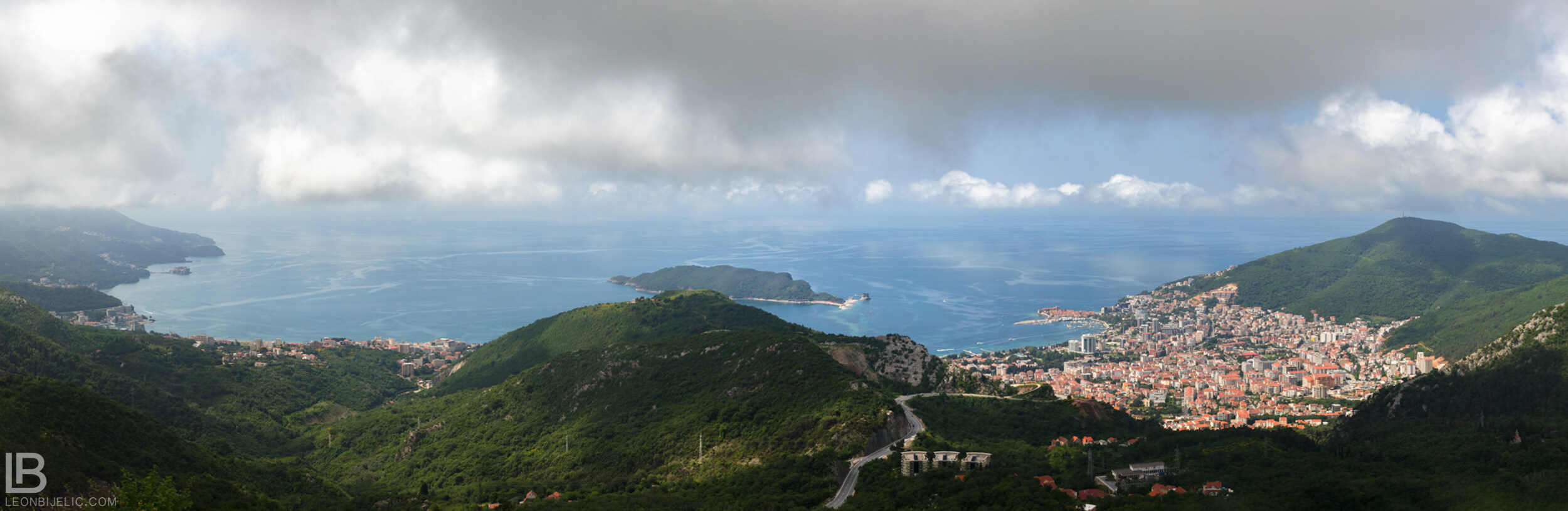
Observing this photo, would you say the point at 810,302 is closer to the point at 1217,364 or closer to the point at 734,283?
the point at 734,283

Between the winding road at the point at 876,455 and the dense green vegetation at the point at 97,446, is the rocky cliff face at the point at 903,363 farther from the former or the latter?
the dense green vegetation at the point at 97,446

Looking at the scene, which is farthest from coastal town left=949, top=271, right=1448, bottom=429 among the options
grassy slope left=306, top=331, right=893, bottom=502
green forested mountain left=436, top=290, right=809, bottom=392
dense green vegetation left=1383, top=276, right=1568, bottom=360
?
green forested mountain left=436, top=290, right=809, bottom=392

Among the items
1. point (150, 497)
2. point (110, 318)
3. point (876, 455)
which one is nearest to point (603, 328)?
point (876, 455)

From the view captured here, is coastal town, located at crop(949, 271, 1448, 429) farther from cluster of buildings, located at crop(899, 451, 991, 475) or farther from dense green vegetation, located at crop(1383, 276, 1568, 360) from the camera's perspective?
cluster of buildings, located at crop(899, 451, 991, 475)

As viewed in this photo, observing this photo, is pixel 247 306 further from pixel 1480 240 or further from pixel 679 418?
pixel 1480 240

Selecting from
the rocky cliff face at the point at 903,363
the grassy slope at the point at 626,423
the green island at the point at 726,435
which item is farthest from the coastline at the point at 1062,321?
the grassy slope at the point at 626,423

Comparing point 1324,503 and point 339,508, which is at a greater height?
point 1324,503

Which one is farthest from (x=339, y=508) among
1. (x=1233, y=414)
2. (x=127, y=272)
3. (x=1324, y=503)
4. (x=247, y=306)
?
(x=127, y=272)
